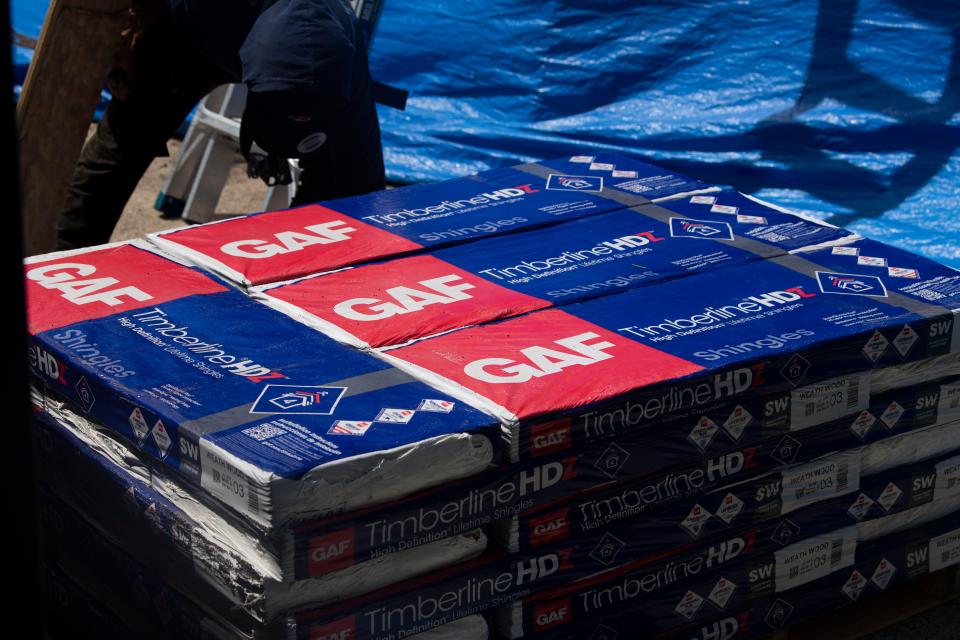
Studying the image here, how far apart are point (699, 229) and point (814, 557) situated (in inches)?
32.3

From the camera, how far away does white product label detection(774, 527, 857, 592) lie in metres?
2.49

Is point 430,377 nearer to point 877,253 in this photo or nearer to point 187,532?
point 187,532

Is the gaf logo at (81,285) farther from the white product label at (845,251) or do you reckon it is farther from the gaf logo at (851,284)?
the white product label at (845,251)

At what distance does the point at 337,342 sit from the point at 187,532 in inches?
17.9

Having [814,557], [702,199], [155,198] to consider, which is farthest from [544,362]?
[155,198]

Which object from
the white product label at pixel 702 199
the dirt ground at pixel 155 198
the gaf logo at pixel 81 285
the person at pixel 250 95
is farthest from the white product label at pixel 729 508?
the dirt ground at pixel 155 198

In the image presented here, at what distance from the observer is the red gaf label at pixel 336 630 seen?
195 centimetres

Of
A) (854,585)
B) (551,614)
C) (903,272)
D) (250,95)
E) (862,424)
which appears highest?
(250,95)

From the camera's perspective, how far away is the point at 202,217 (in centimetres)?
→ 506

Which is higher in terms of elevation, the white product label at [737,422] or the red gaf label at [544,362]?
the red gaf label at [544,362]

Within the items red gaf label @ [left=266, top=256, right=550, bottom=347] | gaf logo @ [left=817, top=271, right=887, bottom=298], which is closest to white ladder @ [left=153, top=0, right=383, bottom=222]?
red gaf label @ [left=266, top=256, right=550, bottom=347]

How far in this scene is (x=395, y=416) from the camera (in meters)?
2.01

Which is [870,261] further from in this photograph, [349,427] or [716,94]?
[716,94]

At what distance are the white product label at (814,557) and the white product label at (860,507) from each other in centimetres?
3
